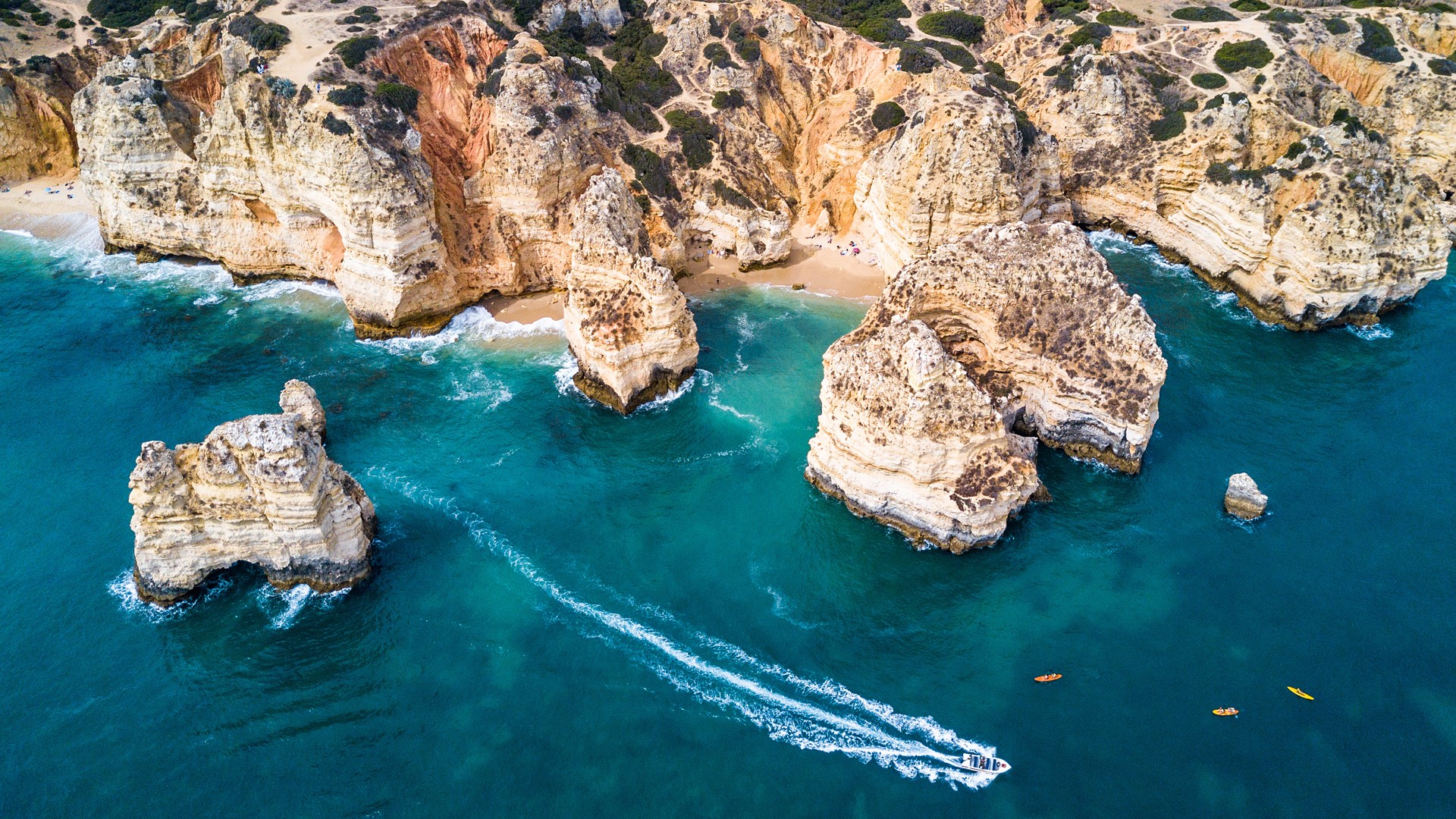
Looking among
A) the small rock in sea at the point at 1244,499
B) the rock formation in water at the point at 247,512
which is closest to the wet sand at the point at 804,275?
the small rock in sea at the point at 1244,499

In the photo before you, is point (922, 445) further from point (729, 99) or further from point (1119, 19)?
point (1119, 19)

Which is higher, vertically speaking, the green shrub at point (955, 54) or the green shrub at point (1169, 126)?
the green shrub at point (955, 54)

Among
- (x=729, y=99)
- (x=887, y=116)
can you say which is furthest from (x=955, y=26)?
(x=729, y=99)

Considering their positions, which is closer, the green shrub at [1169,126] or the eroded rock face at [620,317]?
the eroded rock face at [620,317]

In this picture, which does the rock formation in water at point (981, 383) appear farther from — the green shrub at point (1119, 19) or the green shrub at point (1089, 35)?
the green shrub at point (1119, 19)

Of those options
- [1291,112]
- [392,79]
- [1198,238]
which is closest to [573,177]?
[392,79]

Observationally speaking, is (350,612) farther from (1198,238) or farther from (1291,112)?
(1291,112)
